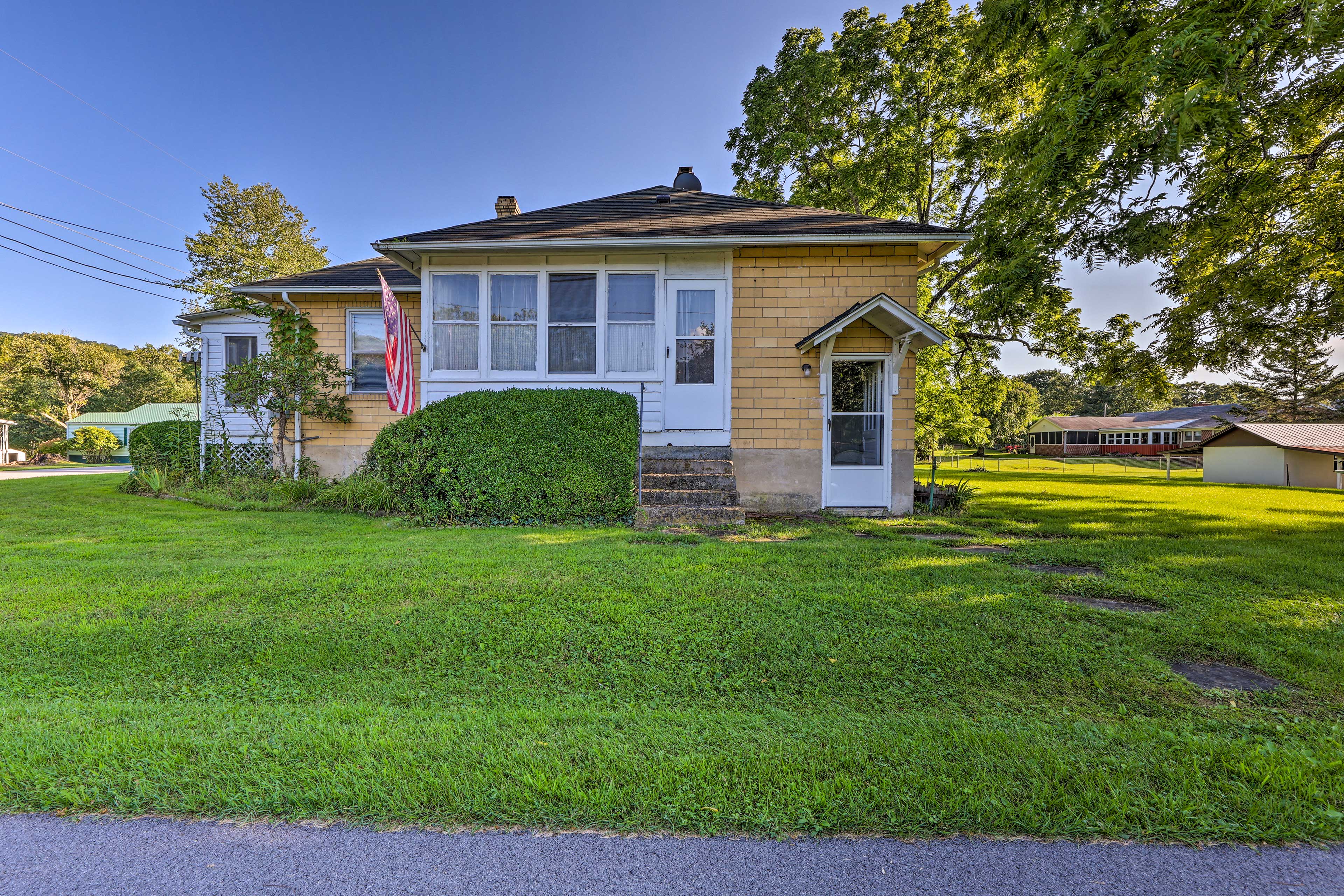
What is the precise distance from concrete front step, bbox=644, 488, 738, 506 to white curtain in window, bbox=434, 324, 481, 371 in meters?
3.95

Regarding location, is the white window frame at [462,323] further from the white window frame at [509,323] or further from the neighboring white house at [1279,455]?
the neighboring white house at [1279,455]

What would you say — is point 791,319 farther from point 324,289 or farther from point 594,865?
point 324,289

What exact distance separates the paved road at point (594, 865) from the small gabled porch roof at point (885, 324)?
21.6ft

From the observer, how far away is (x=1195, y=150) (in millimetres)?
5633

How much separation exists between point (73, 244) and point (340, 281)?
638 inches

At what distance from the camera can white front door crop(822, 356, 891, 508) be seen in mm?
8047

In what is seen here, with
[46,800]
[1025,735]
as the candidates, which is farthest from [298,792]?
[1025,735]

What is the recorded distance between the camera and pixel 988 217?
7.63m

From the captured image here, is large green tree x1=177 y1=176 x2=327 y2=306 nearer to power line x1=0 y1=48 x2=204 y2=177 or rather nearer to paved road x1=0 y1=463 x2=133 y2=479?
power line x1=0 y1=48 x2=204 y2=177

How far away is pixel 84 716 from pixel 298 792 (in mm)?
1416

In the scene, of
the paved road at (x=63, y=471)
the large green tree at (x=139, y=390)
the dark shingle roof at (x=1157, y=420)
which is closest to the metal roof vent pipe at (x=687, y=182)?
the paved road at (x=63, y=471)

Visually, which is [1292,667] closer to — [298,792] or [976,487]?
[298,792]

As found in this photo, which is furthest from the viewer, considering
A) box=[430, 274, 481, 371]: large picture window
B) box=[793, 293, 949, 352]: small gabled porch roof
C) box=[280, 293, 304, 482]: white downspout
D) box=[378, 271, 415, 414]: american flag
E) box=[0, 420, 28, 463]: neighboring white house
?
box=[0, 420, 28, 463]: neighboring white house

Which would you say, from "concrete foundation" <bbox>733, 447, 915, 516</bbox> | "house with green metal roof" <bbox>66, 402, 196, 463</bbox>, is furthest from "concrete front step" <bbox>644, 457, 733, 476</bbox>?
"house with green metal roof" <bbox>66, 402, 196, 463</bbox>
